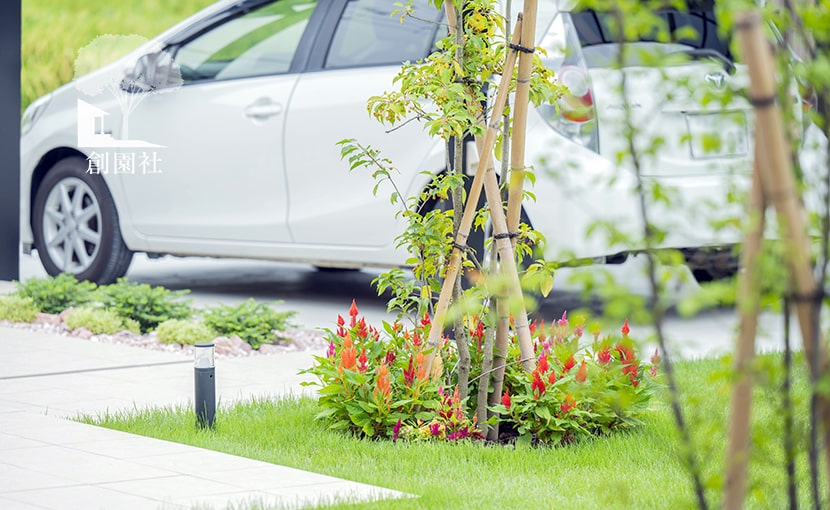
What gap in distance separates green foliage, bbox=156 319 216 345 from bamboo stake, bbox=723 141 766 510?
15.5 ft

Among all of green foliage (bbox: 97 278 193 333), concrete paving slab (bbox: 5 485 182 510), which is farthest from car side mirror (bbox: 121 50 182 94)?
concrete paving slab (bbox: 5 485 182 510)

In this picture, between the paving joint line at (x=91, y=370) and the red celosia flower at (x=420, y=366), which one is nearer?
the red celosia flower at (x=420, y=366)

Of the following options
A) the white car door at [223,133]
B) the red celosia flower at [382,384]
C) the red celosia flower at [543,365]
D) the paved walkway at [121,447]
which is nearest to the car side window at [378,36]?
the white car door at [223,133]

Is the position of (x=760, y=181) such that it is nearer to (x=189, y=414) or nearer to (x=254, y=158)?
(x=189, y=414)

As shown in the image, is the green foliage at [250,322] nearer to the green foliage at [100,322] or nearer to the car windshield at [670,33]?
the green foliage at [100,322]

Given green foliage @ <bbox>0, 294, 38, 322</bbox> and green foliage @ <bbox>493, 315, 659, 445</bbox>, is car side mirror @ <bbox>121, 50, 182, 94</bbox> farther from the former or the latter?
green foliage @ <bbox>493, 315, 659, 445</bbox>

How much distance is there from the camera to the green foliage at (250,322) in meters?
6.62

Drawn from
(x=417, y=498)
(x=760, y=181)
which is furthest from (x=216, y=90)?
(x=760, y=181)

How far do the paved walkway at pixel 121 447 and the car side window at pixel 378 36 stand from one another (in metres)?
1.93

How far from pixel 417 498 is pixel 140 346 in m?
3.37

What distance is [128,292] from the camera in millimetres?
7078

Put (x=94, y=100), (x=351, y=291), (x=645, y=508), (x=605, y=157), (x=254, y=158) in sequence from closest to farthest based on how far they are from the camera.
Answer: (x=645, y=508), (x=605, y=157), (x=254, y=158), (x=94, y=100), (x=351, y=291)

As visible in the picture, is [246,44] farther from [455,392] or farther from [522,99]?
[455,392]

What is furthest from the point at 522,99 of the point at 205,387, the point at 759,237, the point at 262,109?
the point at 262,109
